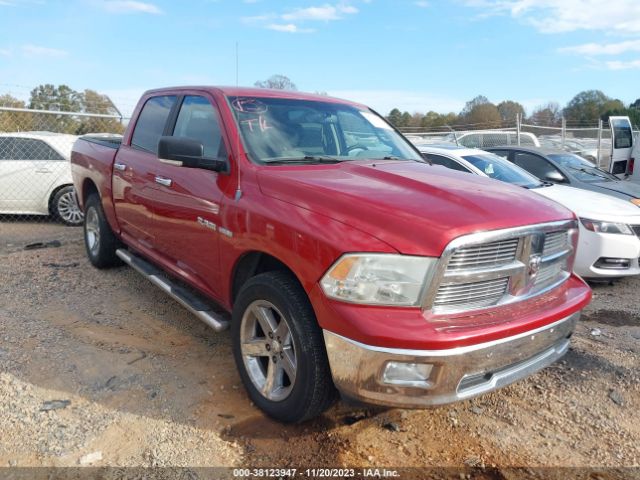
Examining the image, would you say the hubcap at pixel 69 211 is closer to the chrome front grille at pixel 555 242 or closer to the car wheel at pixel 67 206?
the car wheel at pixel 67 206

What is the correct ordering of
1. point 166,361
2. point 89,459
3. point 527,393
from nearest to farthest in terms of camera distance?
point 89,459 < point 527,393 < point 166,361

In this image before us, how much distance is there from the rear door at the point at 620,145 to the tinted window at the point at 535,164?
462cm

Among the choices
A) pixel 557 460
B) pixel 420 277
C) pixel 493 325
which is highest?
pixel 420 277

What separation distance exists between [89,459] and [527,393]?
2630 mm

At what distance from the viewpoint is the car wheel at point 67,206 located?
8.41 meters

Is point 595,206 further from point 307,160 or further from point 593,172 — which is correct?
point 307,160

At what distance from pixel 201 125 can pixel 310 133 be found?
82 cm

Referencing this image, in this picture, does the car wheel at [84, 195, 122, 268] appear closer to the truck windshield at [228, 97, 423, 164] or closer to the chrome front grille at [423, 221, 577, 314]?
the truck windshield at [228, 97, 423, 164]

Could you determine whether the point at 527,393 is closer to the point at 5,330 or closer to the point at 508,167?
the point at 5,330

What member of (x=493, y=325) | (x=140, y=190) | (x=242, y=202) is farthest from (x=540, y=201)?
(x=140, y=190)

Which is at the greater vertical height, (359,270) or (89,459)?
(359,270)

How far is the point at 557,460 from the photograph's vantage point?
2.68 meters

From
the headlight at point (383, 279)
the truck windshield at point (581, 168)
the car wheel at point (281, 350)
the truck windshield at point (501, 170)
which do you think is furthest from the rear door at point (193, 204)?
the truck windshield at point (581, 168)

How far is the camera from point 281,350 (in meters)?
2.78
